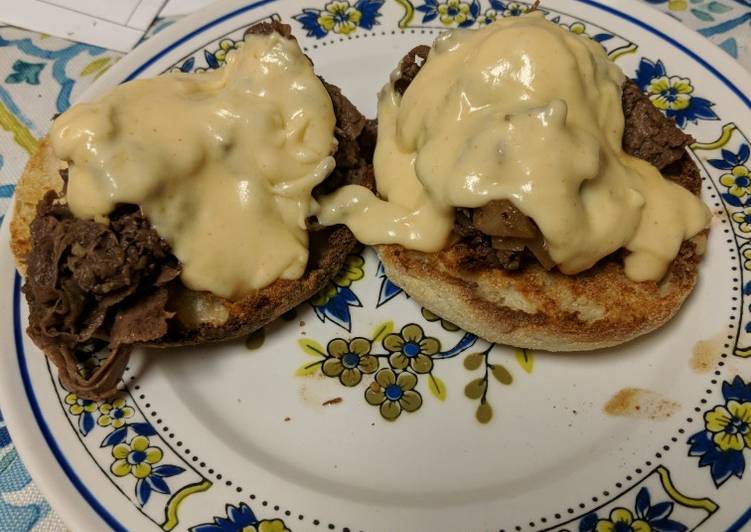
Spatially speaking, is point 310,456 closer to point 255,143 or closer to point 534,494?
point 534,494

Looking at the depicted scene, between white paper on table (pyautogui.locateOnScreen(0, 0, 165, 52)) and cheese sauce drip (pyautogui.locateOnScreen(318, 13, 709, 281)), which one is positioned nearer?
cheese sauce drip (pyautogui.locateOnScreen(318, 13, 709, 281))

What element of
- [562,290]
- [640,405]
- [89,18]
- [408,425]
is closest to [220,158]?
[408,425]

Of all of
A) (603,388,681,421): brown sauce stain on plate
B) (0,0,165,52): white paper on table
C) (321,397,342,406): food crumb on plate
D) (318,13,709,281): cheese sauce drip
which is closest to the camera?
(318,13,709,281): cheese sauce drip

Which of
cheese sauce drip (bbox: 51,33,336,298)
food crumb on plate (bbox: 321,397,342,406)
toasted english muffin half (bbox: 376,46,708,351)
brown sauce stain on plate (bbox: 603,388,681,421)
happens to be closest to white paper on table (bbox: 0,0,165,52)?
cheese sauce drip (bbox: 51,33,336,298)

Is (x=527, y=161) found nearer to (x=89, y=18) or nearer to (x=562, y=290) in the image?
(x=562, y=290)

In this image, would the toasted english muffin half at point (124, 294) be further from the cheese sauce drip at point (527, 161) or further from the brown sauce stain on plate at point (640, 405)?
the brown sauce stain on plate at point (640, 405)

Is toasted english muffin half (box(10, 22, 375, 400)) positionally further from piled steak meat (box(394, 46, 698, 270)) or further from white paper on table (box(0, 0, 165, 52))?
white paper on table (box(0, 0, 165, 52))
